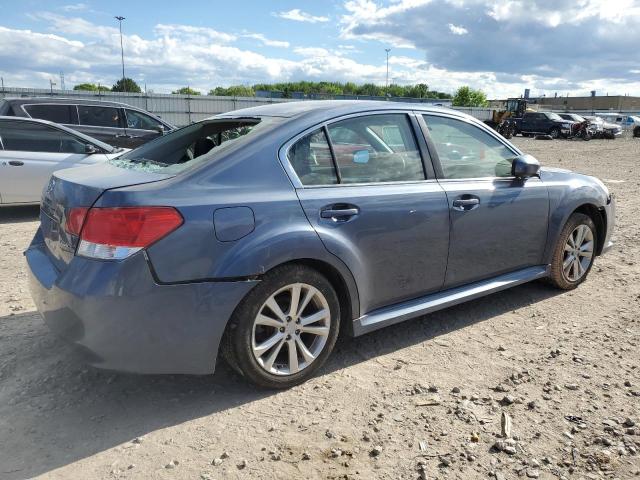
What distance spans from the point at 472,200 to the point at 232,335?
1.92 meters

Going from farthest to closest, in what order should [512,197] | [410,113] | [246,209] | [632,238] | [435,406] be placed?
[632,238], [512,197], [410,113], [435,406], [246,209]

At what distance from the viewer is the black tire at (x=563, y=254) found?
4.55 m

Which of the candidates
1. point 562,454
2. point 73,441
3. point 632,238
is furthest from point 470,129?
point 632,238

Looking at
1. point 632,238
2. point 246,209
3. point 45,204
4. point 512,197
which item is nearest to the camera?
point 246,209

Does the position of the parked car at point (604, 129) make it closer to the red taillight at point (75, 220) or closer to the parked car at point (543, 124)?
the parked car at point (543, 124)

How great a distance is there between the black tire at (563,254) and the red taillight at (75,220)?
3598 millimetres

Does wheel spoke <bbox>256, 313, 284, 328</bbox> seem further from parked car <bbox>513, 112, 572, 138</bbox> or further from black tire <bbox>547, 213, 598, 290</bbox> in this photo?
parked car <bbox>513, 112, 572, 138</bbox>

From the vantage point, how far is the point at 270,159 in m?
3.02

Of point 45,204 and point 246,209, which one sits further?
point 45,204

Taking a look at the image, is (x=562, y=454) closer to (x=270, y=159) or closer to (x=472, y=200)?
(x=472, y=200)

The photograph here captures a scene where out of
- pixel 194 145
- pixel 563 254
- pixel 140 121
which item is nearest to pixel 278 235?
pixel 194 145

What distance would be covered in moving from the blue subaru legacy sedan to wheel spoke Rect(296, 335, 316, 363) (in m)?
0.01

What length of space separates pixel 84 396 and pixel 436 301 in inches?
88.6

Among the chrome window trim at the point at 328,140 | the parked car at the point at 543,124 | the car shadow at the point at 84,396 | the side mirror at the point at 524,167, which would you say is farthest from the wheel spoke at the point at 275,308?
the parked car at the point at 543,124
